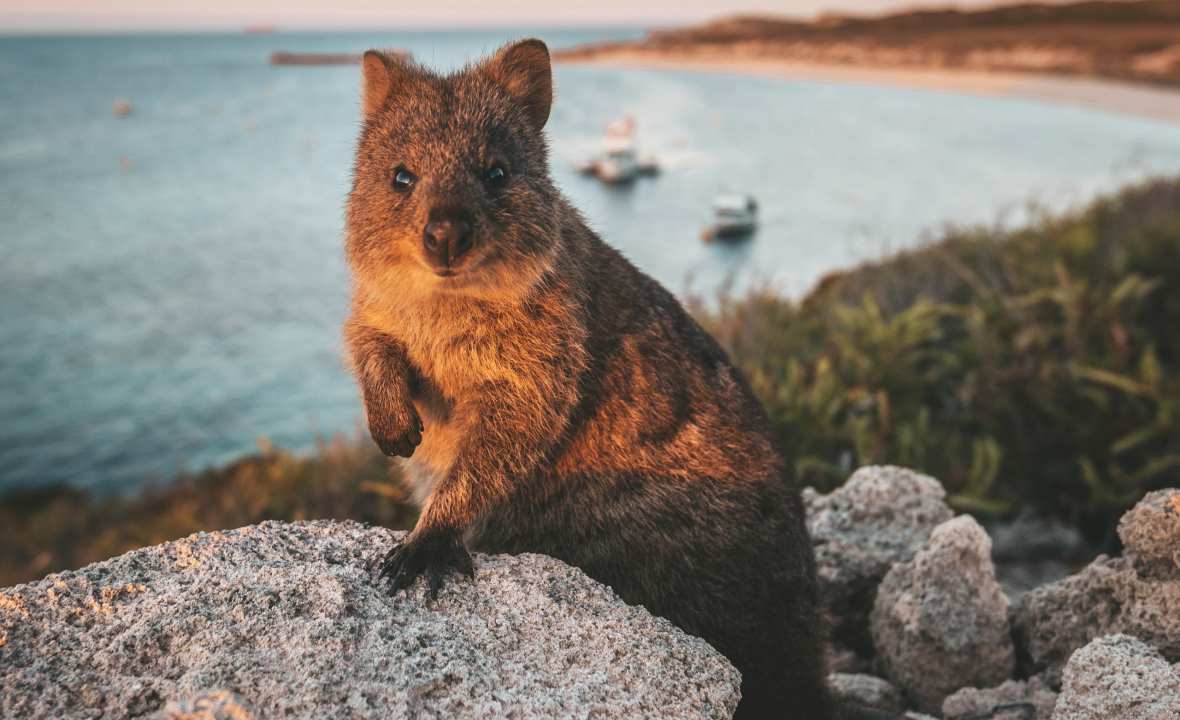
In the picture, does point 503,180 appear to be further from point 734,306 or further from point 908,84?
point 908,84

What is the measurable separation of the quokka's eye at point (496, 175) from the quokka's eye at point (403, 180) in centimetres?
31

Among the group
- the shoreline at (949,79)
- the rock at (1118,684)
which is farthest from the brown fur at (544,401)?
the shoreline at (949,79)

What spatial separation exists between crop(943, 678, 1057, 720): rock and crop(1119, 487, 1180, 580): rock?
2.56 ft

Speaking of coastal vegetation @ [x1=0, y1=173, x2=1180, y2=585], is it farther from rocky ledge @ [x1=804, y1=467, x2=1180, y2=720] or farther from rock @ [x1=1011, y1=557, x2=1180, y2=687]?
rock @ [x1=1011, y1=557, x2=1180, y2=687]

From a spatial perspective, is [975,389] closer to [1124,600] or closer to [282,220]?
[1124,600]

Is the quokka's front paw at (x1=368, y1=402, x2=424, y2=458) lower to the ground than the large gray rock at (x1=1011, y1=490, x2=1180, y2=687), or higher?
higher

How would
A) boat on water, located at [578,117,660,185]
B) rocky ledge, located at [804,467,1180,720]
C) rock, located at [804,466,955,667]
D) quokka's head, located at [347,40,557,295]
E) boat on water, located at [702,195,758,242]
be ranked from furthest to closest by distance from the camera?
boat on water, located at [578,117,660,185] → boat on water, located at [702,195,758,242] → rock, located at [804,466,955,667] → rocky ledge, located at [804,467,1180,720] → quokka's head, located at [347,40,557,295]

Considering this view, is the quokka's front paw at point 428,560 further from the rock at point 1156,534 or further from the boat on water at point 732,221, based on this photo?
the boat on water at point 732,221

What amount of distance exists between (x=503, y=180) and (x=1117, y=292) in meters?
8.73

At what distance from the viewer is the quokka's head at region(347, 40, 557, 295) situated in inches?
144

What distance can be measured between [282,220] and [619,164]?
18.0m

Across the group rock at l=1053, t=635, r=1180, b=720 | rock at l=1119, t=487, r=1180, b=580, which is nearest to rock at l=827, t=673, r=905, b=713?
rock at l=1053, t=635, r=1180, b=720

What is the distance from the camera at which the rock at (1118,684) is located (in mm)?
3488

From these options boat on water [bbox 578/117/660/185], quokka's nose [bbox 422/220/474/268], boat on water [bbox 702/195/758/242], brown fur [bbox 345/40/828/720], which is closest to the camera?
quokka's nose [bbox 422/220/474/268]
